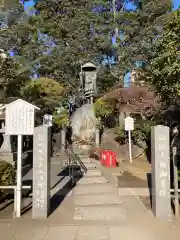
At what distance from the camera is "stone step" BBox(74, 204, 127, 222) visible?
21.4ft

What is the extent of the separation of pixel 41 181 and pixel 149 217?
2.48 m

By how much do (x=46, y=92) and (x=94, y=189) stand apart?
17.8m

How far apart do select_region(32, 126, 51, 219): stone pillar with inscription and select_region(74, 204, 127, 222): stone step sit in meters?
0.80

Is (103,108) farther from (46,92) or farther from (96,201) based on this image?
(96,201)

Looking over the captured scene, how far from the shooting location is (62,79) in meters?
28.7

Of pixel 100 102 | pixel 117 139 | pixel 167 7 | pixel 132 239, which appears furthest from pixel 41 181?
pixel 167 7

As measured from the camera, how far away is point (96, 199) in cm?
813

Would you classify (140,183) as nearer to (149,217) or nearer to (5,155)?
(149,217)

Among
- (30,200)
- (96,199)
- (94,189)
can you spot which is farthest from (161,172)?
(30,200)

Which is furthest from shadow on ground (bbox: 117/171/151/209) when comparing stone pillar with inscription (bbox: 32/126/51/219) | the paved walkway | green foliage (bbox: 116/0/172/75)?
green foliage (bbox: 116/0/172/75)

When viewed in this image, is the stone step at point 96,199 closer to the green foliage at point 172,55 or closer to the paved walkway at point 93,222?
the paved walkway at point 93,222

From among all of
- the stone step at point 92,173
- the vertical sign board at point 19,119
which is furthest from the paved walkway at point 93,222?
the stone step at point 92,173

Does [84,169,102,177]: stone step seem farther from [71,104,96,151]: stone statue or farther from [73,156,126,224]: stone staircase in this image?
[71,104,96,151]: stone statue

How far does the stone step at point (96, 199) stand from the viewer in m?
7.84
